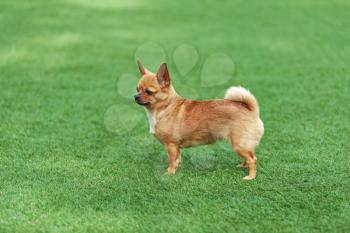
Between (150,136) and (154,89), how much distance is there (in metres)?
1.07

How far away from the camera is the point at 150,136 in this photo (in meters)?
5.23

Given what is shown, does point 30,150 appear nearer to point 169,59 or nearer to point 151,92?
point 151,92

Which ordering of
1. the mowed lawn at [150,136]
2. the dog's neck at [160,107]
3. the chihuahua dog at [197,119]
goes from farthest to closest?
the dog's neck at [160,107]
the chihuahua dog at [197,119]
the mowed lawn at [150,136]

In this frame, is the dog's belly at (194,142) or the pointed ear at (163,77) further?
the dog's belly at (194,142)

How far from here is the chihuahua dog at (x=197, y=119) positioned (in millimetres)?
4137

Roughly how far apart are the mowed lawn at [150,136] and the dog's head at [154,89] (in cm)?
50

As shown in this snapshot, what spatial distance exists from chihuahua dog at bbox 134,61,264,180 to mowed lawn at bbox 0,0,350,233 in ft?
0.72

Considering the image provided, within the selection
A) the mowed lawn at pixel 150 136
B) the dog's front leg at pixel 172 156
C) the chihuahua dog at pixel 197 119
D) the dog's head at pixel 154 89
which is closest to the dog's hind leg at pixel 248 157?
the chihuahua dog at pixel 197 119

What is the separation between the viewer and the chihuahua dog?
13.6ft

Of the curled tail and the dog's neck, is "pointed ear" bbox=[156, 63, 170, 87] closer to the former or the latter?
the dog's neck

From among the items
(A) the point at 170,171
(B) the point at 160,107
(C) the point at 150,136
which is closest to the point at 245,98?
(B) the point at 160,107

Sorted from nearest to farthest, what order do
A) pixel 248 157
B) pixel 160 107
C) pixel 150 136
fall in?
1. pixel 248 157
2. pixel 160 107
3. pixel 150 136

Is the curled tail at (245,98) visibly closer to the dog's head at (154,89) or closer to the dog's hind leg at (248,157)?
the dog's hind leg at (248,157)

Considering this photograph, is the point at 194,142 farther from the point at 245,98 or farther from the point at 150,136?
the point at 150,136
